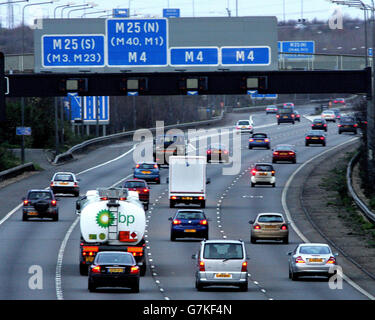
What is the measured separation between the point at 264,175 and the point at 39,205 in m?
23.1

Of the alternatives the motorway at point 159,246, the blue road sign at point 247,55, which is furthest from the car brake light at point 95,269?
the blue road sign at point 247,55

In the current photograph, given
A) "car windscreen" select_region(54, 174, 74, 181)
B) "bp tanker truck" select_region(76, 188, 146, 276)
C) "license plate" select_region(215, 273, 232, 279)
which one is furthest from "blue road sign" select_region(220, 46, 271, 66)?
"license plate" select_region(215, 273, 232, 279)

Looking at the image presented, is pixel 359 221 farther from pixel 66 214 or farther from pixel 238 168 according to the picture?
pixel 238 168

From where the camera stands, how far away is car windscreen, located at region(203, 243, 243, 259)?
35.2 m

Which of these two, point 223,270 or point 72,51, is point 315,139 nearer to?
point 72,51

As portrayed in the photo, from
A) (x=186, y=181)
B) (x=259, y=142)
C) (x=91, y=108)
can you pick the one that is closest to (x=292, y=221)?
(x=186, y=181)

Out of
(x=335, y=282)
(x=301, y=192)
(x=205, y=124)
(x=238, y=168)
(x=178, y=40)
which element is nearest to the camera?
(x=335, y=282)

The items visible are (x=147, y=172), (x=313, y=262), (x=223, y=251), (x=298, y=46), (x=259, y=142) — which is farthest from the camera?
(x=298, y=46)

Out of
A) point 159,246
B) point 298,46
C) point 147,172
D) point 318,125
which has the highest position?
point 298,46

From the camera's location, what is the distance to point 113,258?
34.2 metres

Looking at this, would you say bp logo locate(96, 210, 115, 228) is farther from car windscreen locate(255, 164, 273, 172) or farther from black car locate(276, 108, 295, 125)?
black car locate(276, 108, 295, 125)

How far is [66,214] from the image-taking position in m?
62.2
